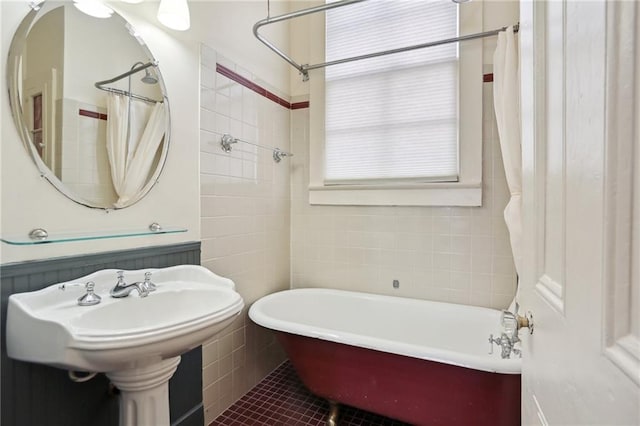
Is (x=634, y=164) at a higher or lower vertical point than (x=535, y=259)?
higher

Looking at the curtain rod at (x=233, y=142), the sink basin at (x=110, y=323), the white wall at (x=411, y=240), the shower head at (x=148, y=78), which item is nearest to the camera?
the sink basin at (x=110, y=323)

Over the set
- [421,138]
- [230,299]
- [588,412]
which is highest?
[421,138]

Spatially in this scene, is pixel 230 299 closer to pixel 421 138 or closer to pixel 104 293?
pixel 104 293

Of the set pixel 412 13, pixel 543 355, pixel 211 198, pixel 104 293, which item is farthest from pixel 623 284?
pixel 412 13

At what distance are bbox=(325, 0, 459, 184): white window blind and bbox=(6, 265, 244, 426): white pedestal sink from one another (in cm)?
155

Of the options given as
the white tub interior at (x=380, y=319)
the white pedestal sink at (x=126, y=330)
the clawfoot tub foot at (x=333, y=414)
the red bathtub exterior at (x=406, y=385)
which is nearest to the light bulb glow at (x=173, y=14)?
the white pedestal sink at (x=126, y=330)

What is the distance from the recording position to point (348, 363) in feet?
5.65

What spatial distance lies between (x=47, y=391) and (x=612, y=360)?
1.62 m

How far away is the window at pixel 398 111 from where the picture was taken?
7.28ft

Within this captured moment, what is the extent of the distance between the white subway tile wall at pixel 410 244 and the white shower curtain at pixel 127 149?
4.45 ft

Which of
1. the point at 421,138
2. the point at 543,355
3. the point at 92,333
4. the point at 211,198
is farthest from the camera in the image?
the point at 421,138

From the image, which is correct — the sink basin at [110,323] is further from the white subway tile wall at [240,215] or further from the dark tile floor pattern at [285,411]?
the dark tile floor pattern at [285,411]

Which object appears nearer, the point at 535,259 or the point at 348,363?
the point at 535,259

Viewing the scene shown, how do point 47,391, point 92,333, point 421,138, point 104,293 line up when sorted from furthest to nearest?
point 421,138
point 104,293
point 47,391
point 92,333
